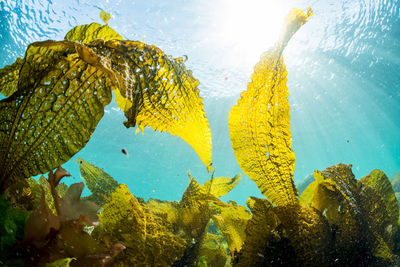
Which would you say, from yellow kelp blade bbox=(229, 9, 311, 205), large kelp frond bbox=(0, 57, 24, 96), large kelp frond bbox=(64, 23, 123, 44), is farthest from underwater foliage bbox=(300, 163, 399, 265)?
large kelp frond bbox=(0, 57, 24, 96)

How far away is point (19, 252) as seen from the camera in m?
0.53

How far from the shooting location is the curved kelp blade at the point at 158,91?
1.76 feet

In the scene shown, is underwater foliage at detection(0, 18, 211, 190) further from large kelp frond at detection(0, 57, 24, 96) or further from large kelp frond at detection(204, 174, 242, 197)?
large kelp frond at detection(204, 174, 242, 197)

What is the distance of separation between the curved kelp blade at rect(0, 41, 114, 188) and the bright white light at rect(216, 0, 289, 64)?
12761 mm

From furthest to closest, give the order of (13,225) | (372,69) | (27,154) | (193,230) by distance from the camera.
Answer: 1. (372,69)
2. (193,230)
3. (27,154)
4. (13,225)

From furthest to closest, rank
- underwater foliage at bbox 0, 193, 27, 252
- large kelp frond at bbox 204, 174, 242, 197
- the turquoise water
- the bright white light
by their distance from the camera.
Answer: the turquoise water → the bright white light → large kelp frond at bbox 204, 174, 242, 197 → underwater foliage at bbox 0, 193, 27, 252

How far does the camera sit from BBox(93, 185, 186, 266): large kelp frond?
625 mm

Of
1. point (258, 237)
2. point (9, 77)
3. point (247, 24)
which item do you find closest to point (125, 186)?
point (258, 237)

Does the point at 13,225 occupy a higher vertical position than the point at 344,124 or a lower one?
lower

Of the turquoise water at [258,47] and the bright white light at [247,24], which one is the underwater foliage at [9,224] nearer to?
the turquoise water at [258,47]

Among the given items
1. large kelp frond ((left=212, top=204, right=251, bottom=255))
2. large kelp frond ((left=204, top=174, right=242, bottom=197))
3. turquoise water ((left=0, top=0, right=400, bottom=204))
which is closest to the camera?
large kelp frond ((left=212, top=204, right=251, bottom=255))

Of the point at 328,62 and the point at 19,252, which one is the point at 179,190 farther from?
the point at 19,252

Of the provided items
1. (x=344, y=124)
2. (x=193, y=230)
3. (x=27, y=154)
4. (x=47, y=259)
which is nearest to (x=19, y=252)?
(x=47, y=259)

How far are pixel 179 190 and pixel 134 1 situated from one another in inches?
2761
